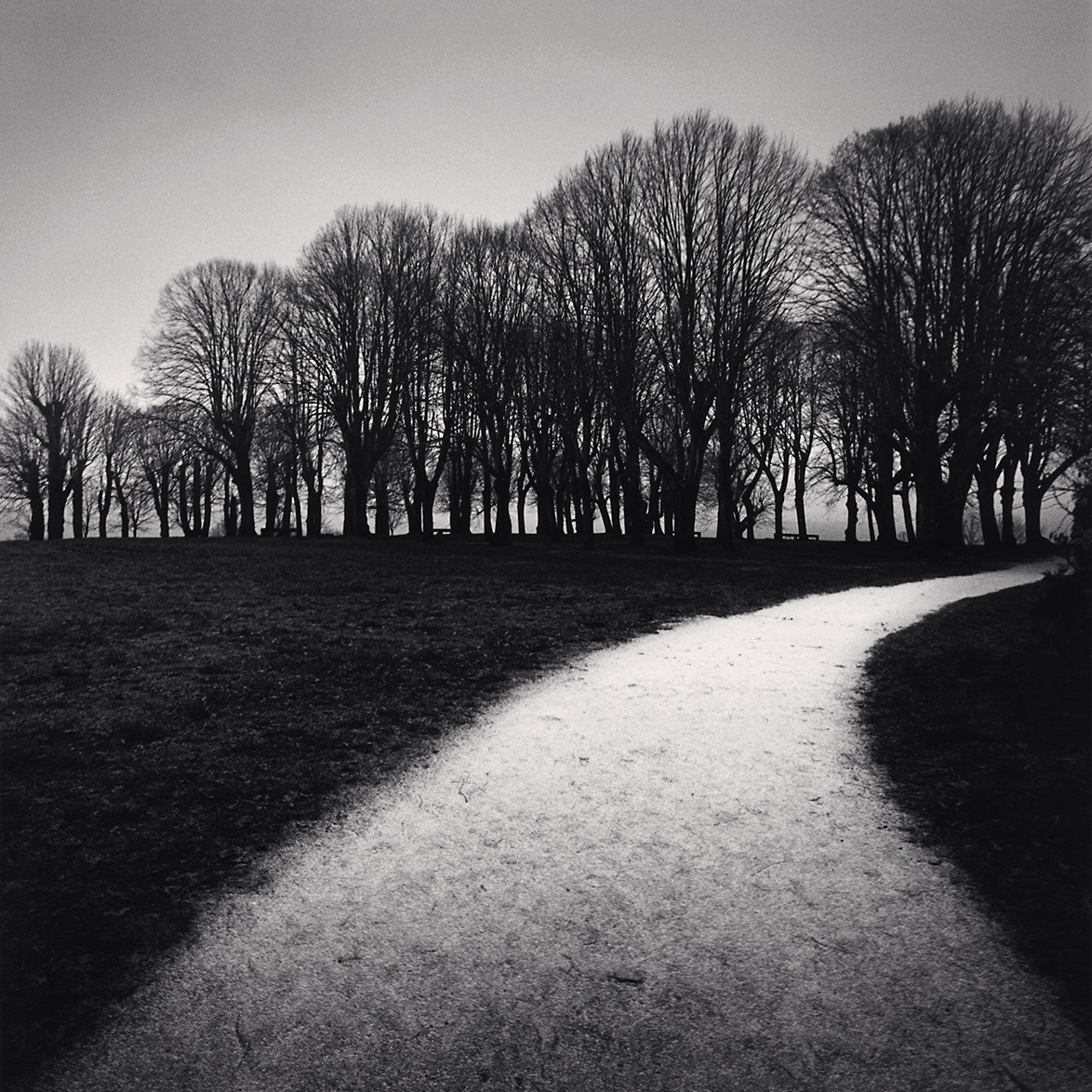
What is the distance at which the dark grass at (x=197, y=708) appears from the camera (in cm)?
363

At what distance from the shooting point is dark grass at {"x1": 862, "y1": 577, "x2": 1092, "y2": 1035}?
3.77m

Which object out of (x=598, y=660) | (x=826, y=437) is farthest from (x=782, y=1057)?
(x=826, y=437)

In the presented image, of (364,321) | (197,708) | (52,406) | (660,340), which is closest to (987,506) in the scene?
(660,340)

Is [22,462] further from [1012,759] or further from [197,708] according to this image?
[1012,759]

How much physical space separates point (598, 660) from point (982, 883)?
5.71m

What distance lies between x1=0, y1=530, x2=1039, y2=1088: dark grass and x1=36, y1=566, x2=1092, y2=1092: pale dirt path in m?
0.45

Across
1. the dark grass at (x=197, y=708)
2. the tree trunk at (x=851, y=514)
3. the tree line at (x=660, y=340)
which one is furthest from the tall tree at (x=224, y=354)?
the tree trunk at (x=851, y=514)

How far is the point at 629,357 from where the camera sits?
26.1 m

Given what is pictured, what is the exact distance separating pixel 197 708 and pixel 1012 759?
23.9 feet

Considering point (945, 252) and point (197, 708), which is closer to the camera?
point (197, 708)

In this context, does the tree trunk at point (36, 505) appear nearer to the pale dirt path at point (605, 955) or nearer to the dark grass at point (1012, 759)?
the pale dirt path at point (605, 955)

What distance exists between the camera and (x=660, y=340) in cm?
2617

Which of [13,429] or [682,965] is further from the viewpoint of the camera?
[13,429]

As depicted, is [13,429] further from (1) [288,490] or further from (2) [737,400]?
(2) [737,400]
